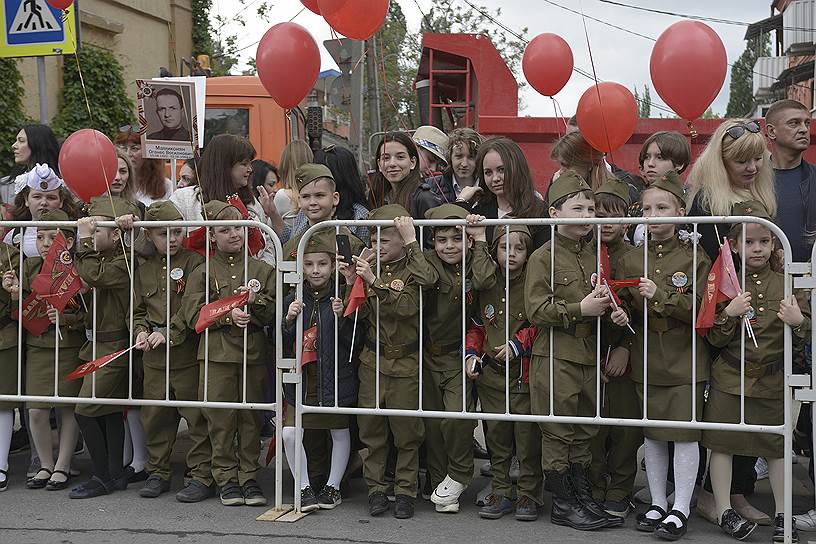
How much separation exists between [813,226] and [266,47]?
11.1 feet

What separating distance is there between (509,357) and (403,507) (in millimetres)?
967

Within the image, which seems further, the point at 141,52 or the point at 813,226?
the point at 141,52

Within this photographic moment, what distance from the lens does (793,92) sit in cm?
3731

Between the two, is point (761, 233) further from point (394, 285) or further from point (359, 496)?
point (359, 496)

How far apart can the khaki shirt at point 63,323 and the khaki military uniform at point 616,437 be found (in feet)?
9.75

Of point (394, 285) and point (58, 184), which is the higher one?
point (58, 184)

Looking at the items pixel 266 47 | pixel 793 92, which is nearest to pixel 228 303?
pixel 266 47

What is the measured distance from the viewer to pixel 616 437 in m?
5.48

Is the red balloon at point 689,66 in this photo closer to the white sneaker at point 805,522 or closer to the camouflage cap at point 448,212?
the camouflage cap at point 448,212

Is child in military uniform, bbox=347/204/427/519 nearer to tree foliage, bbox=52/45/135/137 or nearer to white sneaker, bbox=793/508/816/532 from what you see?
white sneaker, bbox=793/508/816/532

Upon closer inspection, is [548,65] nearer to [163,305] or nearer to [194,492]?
[163,305]

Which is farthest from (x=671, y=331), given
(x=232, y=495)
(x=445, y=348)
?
(x=232, y=495)

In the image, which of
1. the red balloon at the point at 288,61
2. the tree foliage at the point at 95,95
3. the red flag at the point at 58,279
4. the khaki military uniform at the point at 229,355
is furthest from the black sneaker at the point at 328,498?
the tree foliage at the point at 95,95

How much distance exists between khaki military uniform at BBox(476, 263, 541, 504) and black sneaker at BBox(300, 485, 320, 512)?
3.16 feet
